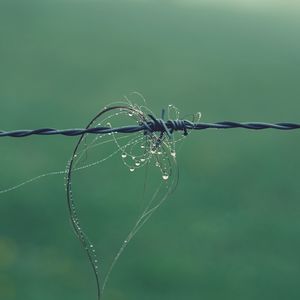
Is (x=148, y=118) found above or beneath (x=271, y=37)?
above

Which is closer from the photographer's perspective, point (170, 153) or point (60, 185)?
point (170, 153)

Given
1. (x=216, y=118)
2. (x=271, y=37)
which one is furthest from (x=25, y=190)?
(x=271, y=37)

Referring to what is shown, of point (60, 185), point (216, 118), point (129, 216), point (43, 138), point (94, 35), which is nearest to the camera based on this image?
point (129, 216)

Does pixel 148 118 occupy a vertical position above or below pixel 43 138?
above

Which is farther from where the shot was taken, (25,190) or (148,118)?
(25,190)

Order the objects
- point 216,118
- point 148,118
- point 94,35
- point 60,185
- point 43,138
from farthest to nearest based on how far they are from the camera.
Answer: point 94,35, point 216,118, point 43,138, point 60,185, point 148,118

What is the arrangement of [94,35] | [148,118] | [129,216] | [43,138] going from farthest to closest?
[94,35], [43,138], [129,216], [148,118]

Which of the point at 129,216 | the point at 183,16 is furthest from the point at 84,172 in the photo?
the point at 183,16

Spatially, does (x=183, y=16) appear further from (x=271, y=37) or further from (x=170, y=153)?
(x=170, y=153)

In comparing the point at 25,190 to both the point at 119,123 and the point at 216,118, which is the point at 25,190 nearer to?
the point at 119,123
